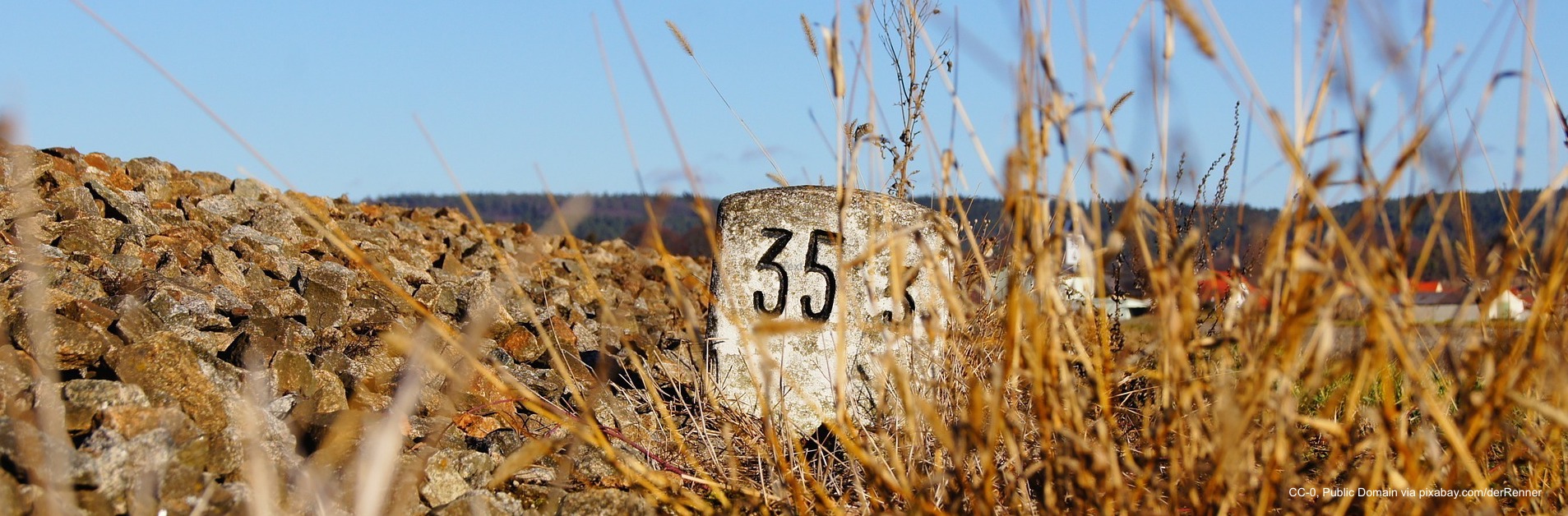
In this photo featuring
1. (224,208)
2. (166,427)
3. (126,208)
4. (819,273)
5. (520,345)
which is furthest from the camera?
(224,208)

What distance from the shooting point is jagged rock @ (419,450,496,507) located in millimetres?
2904

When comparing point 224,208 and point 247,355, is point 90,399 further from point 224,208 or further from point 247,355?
point 224,208

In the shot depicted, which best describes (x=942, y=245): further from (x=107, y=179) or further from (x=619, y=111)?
(x=107, y=179)

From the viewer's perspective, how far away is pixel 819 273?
13.3 ft

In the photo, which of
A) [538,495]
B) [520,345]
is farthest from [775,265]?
[538,495]

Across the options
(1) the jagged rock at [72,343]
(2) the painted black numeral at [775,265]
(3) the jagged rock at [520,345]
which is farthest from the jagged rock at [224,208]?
(2) the painted black numeral at [775,265]

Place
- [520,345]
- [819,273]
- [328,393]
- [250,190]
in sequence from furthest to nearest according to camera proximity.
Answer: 1. [250,190]
2. [520,345]
3. [819,273]
4. [328,393]

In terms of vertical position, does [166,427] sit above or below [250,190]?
below

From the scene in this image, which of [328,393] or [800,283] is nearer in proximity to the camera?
[328,393]

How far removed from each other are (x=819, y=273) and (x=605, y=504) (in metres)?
1.39

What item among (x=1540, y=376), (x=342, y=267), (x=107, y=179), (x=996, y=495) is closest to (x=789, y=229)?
(x=996, y=495)

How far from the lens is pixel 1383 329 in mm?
1562

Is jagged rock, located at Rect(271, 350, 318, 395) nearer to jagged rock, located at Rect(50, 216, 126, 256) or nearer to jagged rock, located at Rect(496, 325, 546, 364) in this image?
jagged rock, located at Rect(496, 325, 546, 364)

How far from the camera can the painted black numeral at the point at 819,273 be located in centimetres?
404
